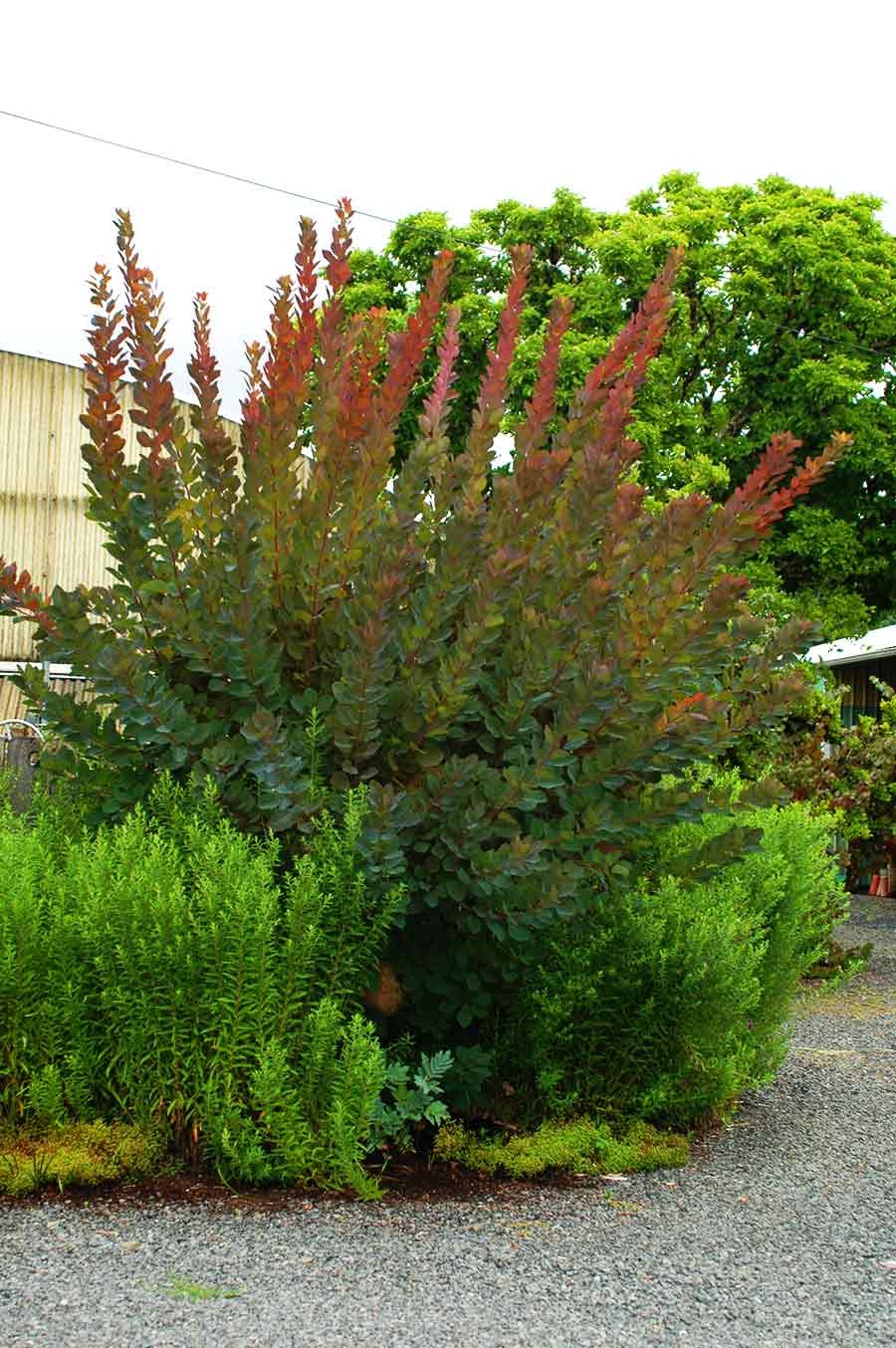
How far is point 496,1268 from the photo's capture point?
408 centimetres

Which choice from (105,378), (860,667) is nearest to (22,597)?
(105,378)

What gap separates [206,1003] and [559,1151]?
1395 mm

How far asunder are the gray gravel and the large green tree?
25.6 m

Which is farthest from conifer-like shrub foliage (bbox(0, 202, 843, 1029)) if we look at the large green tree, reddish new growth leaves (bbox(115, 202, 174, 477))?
the large green tree

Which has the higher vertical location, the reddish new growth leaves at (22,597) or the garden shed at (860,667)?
the garden shed at (860,667)

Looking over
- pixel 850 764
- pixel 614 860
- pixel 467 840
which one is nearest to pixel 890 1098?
pixel 614 860

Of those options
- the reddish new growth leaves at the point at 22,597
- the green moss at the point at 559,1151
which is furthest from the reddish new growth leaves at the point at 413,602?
the green moss at the point at 559,1151

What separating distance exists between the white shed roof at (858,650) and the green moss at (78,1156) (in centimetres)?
1507

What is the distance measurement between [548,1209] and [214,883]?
1510mm

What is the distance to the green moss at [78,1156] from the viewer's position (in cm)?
454

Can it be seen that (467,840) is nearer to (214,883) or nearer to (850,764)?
(214,883)

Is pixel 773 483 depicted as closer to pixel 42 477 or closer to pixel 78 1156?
pixel 78 1156

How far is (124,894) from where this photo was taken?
4676mm

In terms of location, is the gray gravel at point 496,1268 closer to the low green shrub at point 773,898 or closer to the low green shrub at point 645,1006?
the low green shrub at point 645,1006
